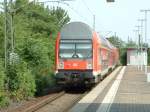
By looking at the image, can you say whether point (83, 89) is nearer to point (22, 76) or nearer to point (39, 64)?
point (39, 64)

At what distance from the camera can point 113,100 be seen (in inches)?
878

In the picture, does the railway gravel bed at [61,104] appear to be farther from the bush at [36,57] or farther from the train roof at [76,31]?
the bush at [36,57]

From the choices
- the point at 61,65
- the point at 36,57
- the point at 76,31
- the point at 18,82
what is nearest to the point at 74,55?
the point at 61,65

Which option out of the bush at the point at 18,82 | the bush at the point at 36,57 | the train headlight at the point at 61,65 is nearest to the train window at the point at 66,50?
the train headlight at the point at 61,65

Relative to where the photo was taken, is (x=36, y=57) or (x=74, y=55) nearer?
(x=74, y=55)

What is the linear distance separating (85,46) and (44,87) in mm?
4691

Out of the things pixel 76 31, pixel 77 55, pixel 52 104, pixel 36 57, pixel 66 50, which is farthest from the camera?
pixel 36 57

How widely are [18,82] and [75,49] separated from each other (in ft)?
14.4

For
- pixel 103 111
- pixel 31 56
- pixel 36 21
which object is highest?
pixel 36 21

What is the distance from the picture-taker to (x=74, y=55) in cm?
2802

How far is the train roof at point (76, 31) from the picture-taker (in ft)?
93.6

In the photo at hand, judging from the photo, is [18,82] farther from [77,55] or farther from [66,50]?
[77,55]

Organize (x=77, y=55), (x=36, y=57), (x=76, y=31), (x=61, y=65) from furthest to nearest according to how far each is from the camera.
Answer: (x=36, y=57) → (x=76, y=31) → (x=77, y=55) → (x=61, y=65)

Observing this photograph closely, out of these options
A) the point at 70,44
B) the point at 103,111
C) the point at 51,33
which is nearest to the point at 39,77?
the point at 70,44
